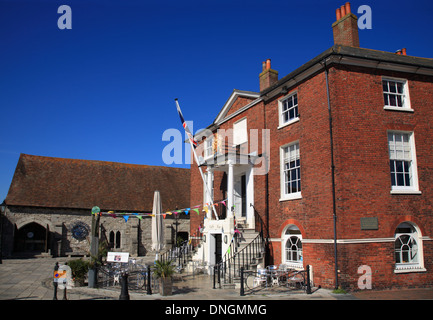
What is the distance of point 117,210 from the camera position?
3098cm

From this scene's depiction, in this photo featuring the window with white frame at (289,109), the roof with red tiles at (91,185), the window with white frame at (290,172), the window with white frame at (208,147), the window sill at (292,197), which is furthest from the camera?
the roof with red tiles at (91,185)

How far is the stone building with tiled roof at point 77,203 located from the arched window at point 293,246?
18.6 m

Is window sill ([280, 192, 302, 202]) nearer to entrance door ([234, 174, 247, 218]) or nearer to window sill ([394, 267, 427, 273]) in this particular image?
entrance door ([234, 174, 247, 218])

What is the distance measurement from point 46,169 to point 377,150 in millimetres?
28415

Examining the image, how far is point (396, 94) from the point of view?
45.1 ft

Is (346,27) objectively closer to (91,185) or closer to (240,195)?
(240,195)

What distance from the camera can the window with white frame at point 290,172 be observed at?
14680 mm

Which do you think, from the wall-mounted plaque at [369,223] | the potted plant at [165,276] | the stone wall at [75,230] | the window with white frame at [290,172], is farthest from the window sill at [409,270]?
the stone wall at [75,230]

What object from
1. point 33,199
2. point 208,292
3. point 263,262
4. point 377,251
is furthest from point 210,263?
point 33,199

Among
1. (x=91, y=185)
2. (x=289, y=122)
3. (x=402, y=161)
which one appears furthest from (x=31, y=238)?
(x=402, y=161)

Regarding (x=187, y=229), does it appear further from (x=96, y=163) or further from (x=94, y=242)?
(x=94, y=242)

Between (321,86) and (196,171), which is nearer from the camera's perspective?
(321,86)

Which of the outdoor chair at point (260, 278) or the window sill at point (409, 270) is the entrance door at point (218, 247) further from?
the window sill at point (409, 270)

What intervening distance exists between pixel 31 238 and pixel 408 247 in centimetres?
2772
